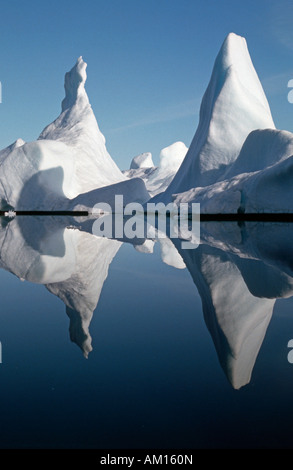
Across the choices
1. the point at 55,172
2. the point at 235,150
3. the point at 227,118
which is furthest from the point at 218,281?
the point at 55,172

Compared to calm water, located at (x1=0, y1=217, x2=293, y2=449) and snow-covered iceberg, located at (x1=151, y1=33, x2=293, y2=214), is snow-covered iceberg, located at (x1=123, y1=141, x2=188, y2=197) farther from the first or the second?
calm water, located at (x1=0, y1=217, x2=293, y2=449)

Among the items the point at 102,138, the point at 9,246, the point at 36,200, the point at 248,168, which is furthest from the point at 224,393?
the point at 102,138

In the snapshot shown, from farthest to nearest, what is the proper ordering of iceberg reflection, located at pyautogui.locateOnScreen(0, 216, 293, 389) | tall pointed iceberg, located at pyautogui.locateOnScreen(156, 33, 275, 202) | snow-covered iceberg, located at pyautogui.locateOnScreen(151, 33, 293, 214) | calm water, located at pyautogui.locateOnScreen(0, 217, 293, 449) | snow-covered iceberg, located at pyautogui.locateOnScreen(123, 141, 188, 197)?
snow-covered iceberg, located at pyautogui.locateOnScreen(123, 141, 188, 197) → tall pointed iceberg, located at pyautogui.locateOnScreen(156, 33, 275, 202) → snow-covered iceberg, located at pyautogui.locateOnScreen(151, 33, 293, 214) → iceberg reflection, located at pyautogui.locateOnScreen(0, 216, 293, 389) → calm water, located at pyautogui.locateOnScreen(0, 217, 293, 449)

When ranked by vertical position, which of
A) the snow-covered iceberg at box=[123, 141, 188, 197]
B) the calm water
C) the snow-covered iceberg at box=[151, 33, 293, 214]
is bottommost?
the calm water

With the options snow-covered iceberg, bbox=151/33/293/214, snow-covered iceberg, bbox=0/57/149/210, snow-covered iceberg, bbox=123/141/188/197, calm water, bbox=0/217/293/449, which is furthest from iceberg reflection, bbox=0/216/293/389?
snow-covered iceberg, bbox=123/141/188/197

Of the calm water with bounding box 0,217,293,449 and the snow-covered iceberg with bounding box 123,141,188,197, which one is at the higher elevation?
the snow-covered iceberg with bounding box 123,141,188,197

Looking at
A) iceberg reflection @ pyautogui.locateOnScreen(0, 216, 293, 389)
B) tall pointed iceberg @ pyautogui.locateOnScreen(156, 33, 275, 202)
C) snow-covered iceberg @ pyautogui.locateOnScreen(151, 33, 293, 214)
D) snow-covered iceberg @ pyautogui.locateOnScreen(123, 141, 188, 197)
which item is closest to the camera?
iceberg reflection @ pyautogui.locateOnScreen(0, 216, 293, 389)

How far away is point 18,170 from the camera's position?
28375mm

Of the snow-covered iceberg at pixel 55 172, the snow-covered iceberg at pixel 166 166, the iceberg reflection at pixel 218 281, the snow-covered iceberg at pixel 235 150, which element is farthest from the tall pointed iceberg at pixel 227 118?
the snow-covered iceberg at pixel 166 166

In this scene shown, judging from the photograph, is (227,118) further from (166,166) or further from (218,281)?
(166,166)

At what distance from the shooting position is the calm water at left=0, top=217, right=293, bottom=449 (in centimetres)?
136

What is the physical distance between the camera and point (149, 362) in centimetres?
196

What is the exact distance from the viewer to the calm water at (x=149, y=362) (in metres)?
1.36

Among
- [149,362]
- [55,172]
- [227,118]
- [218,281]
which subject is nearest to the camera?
[149,362]
